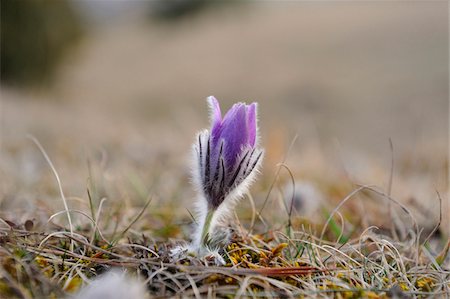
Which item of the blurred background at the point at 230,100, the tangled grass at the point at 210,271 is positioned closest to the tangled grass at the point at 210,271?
the tangled grass at the point at 210,271

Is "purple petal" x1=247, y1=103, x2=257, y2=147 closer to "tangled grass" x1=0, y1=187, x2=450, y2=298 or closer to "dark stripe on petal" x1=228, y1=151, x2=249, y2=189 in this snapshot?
"dark stripe on petal" x1=228, y1=151, x2=249, y2=189

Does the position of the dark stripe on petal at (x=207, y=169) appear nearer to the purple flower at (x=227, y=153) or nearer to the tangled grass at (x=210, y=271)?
the purple flower at (x=227, y=153)

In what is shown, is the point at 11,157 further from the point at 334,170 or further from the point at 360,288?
the point at 360,288

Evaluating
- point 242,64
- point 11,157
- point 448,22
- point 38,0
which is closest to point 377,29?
point 448,22

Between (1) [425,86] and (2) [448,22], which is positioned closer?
(1) [425,86]

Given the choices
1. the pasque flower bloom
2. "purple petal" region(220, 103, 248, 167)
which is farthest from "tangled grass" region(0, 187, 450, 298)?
"purple petal" region(220, 103, 248, 167)
